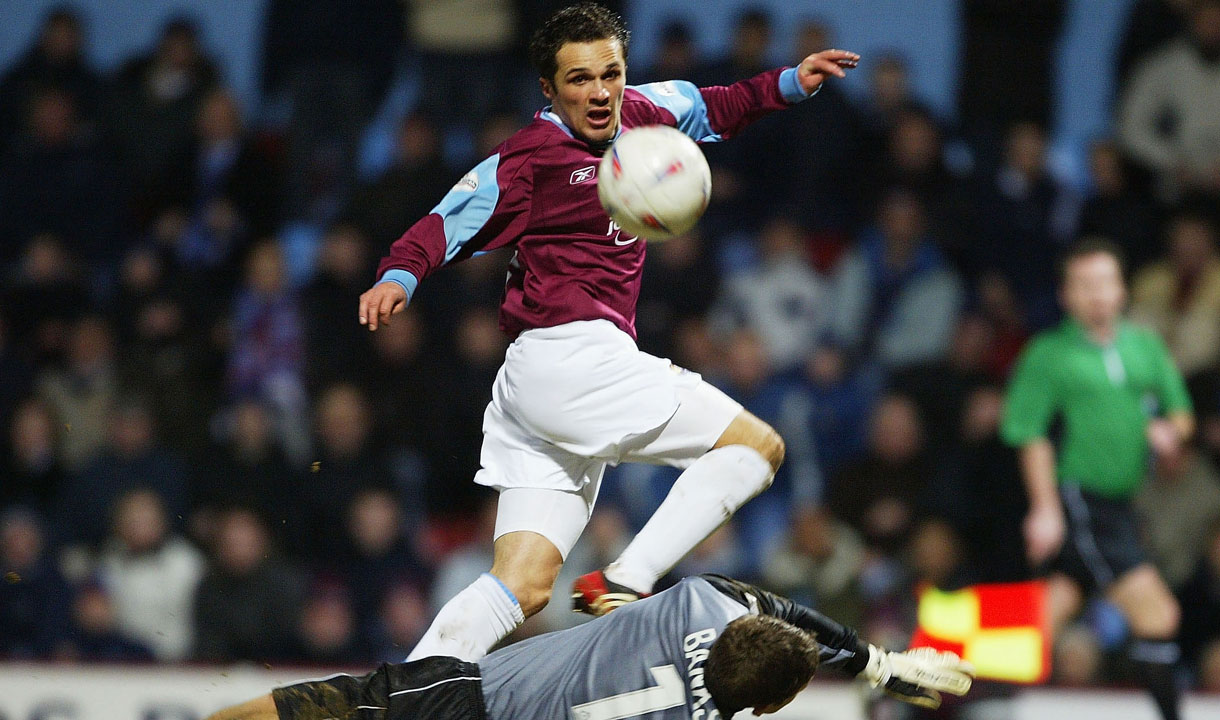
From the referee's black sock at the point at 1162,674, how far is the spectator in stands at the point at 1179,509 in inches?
62.2

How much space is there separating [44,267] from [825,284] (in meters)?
4.42

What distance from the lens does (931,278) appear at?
9031 mm

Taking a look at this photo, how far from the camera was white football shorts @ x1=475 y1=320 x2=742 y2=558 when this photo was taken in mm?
4516

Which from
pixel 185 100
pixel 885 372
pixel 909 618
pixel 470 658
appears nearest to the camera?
pixel 470 658

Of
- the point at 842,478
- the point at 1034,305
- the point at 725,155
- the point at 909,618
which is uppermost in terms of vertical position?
the point at 725,155

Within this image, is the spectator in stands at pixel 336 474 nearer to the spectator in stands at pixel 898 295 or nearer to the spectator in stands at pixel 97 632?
the spectator in stands at pixel 97 632

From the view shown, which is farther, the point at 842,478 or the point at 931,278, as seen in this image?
the point at 931,278

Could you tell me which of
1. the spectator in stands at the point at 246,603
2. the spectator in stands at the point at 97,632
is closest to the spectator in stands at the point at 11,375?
the spectator in stands at the point at 97,632

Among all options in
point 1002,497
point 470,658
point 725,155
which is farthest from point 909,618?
point 470,658

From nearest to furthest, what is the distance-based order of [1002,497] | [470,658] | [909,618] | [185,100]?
[470,658] → [909,618] → [1002,497] → [185,100]

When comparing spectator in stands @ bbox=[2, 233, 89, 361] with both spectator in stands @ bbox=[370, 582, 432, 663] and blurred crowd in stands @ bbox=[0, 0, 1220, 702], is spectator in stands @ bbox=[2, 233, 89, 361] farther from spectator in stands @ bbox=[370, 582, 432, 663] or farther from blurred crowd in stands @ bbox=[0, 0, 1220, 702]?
spectator in stands @ bbox=[370, 582, 432, 663]

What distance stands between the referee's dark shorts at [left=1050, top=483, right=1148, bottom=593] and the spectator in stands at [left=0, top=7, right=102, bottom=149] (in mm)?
6303

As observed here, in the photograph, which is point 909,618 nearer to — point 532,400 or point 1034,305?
point 1034,305

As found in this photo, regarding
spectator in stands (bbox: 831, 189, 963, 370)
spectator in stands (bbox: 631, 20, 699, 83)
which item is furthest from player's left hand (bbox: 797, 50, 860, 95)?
spectator in stands (bbox: 631, 20, 699, 83)
